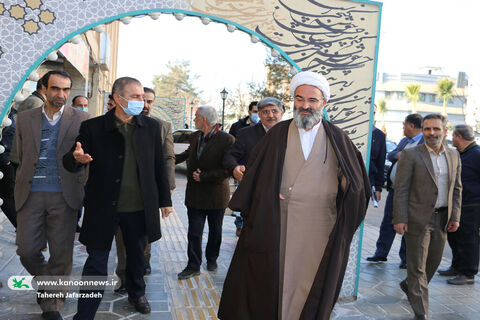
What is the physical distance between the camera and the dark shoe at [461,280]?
18.0 feet

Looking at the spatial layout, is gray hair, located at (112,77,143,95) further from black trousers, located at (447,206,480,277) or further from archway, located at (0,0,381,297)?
black trousers, located at (447,206,480,277)

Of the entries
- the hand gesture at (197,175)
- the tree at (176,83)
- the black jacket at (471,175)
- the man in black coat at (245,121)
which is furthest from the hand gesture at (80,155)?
the tree at (176,83)

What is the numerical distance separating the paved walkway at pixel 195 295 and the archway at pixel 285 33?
0.44 m

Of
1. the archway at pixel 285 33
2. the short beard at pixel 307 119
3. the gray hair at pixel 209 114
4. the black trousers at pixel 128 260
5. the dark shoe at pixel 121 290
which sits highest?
the archway at pixel 285 33

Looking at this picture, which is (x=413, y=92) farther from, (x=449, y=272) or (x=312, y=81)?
(x=312, y=81)

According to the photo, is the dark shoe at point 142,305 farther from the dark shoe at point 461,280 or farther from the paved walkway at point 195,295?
the dark shoe at point 461,280

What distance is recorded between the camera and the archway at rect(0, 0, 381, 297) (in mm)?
3891

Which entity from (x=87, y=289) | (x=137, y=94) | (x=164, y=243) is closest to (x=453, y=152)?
(x=137, y=94)

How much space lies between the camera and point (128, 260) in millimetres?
3887

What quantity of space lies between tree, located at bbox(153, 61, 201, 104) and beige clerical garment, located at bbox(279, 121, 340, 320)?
52.9m

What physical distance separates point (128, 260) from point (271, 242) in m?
1.56

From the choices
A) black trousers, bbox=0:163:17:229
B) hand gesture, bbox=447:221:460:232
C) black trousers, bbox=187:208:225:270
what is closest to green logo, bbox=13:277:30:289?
black trousers, bbox=0:163:17:229

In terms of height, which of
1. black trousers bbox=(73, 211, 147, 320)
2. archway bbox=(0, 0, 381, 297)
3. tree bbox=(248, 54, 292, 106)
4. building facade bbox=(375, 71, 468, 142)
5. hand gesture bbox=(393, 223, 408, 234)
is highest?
building facade bbox=(375, 71, 468, 142)

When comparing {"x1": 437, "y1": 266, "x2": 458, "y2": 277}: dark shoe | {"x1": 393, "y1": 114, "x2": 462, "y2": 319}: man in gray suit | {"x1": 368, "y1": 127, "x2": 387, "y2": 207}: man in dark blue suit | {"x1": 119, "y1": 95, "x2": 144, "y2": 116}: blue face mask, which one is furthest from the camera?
{"x1": 368, "y1": 127, "x2": 387, "y2": 207}: man in dark blue suit
